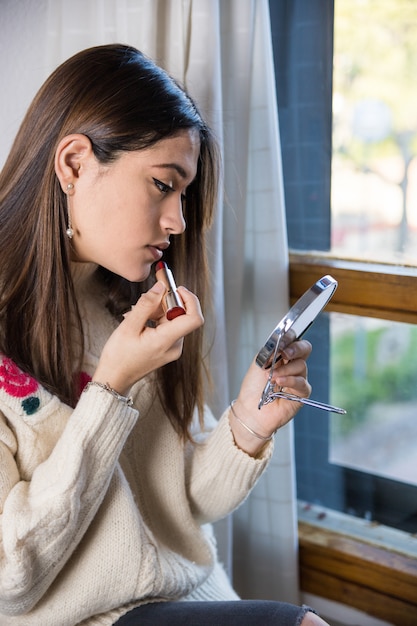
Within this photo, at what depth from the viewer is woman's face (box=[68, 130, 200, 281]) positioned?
3.60 ft

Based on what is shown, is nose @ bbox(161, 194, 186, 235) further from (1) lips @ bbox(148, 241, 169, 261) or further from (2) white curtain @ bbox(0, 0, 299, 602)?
(2) white curtain @ bbox(0, 0, 299, 602)

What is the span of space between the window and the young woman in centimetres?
39

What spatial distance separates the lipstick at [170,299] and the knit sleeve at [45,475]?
0.42 ft

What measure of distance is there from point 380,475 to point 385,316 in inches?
13.8

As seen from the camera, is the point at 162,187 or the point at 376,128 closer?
the point at 162,187

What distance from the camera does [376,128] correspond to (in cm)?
149

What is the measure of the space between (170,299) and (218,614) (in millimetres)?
420

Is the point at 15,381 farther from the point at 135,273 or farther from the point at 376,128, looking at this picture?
the point at 376,128

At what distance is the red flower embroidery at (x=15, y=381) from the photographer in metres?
1.11

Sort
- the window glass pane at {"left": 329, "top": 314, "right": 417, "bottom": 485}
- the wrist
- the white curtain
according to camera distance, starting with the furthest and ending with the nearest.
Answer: the window glass pane at {"left": 329, "top": 314, "right": 417, "bottom": 485} < the white curtain < the wrist

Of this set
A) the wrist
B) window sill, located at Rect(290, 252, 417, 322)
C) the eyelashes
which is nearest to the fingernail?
the eyelashes

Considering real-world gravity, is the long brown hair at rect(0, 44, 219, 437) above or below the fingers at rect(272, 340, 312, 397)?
above

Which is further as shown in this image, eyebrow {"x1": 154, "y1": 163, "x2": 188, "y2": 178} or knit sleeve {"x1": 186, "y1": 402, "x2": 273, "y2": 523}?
knit sleeve {"x1": 186, "y1": 402, "x2": 273, "y2": 523}

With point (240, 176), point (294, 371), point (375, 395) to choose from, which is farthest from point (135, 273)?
point (375, 395)
